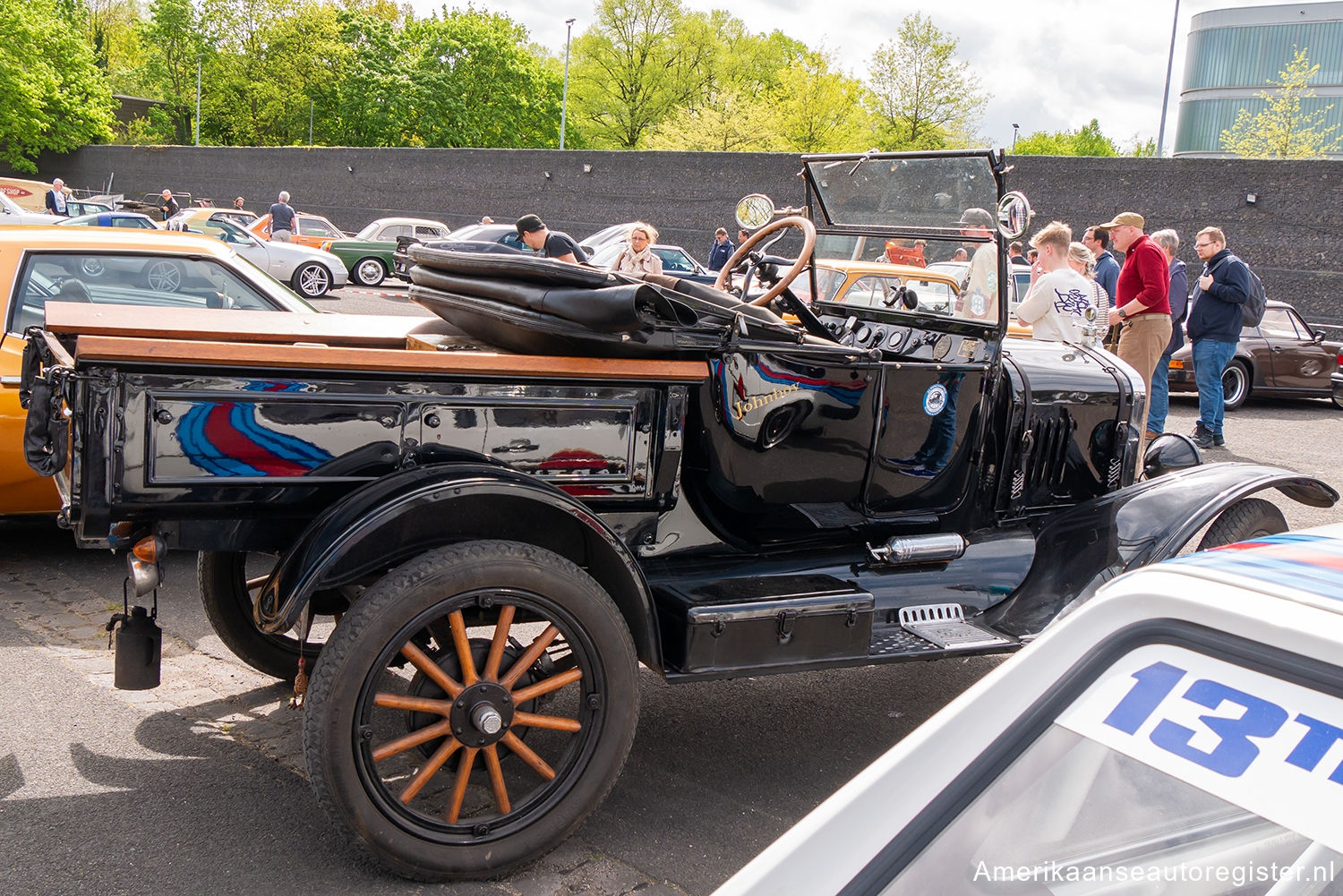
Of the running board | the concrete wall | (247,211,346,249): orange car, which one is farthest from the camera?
the concrete wall

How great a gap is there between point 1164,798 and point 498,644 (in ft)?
6.28

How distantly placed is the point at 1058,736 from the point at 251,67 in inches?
2536

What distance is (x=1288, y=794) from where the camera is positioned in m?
1.02

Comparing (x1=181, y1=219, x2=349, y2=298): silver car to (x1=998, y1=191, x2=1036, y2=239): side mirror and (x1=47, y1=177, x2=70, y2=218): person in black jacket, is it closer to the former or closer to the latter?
(x1=47, y1=177, x2=70, y2=218): person in black jacket

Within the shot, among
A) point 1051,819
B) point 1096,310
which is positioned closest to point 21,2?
point 1096,310

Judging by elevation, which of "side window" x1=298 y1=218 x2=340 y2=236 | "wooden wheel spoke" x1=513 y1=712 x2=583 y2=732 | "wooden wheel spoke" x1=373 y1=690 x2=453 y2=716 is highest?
"side window" x1=298 y1=218 x2=340 y2=236

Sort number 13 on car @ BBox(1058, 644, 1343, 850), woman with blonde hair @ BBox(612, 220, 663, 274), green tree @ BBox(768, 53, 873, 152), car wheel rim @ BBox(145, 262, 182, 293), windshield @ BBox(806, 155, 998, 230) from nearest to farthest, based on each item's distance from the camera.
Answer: number 13 on car @ BBox(1058, 644, 1343, 850), windshield @ BBox(806, 155, 998, 230), car wheel rim @ BBox(145, 262, 182, 293), woman with blonde hair @ BBox(612, 220, 663, 274), green tree @ BBox(768, 53, 873, 152)

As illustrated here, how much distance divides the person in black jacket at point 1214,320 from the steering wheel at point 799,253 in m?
6.50

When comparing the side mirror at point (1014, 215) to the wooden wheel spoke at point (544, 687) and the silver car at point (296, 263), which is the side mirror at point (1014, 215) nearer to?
the wooden wheel spoke at point (544, 687)

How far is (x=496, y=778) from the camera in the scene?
287 centimetres

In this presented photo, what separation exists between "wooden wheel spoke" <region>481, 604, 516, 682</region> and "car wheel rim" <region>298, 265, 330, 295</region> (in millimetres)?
17810

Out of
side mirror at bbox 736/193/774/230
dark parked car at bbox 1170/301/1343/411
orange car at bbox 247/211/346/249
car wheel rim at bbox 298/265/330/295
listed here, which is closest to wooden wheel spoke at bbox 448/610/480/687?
side mirror at bbox 736/193/774/230

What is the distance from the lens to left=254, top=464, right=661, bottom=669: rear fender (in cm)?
277

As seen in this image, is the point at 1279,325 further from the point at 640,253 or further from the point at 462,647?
the point at 462,647
